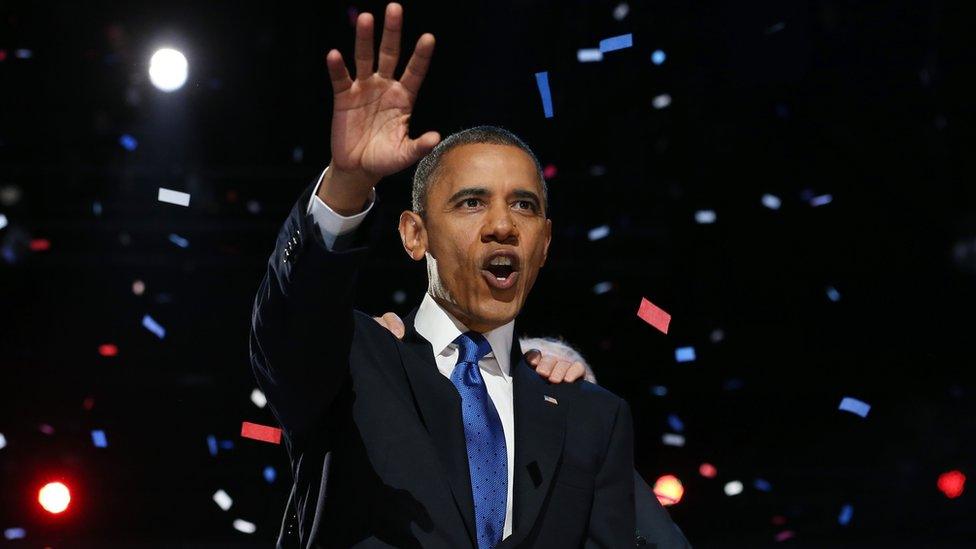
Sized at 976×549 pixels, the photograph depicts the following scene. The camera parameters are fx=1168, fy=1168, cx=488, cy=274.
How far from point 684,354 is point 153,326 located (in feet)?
5.91

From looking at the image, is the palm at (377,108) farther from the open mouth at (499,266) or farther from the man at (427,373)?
the open mouth at (499,266)

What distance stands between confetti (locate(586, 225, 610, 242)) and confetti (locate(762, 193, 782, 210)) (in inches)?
22.0

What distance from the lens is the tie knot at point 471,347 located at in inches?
62.9

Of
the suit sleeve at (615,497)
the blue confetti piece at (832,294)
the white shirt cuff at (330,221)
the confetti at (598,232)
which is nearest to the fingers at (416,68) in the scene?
the white shirt cuff at (330,221)

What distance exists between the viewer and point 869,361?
4.19 meters

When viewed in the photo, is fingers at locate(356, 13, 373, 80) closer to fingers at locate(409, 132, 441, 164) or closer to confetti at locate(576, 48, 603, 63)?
fingers at locate(409, 132, 441, 164)

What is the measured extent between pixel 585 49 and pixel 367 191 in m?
2.67

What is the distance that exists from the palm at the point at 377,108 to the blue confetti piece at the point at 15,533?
2835 mm

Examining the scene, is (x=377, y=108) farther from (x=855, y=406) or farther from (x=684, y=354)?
(x=855, y=406)

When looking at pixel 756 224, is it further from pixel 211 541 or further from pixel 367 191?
pixel 367 191

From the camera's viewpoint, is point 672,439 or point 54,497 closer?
point 54,497

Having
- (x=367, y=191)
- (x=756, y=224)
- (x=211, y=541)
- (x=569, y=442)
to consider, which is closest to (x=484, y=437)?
(x=569, y=442)

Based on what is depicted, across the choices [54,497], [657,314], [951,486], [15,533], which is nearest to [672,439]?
[951,486]

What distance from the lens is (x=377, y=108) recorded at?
134cm
